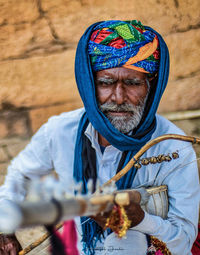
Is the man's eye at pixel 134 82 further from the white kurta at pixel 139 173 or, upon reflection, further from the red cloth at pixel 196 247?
the red cloth at pixel 196 247

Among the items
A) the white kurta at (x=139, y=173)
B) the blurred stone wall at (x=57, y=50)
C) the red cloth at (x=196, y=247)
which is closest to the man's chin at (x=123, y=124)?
the white kurta at (x=139, y=173)

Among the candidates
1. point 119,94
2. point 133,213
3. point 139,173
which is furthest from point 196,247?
point 119,94

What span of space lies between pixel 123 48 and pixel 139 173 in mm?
690

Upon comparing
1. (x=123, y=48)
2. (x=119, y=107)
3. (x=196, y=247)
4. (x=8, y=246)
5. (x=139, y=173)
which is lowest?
(x=196, y=247)

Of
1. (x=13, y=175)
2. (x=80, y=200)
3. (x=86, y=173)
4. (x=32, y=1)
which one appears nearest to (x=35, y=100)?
(x=32, y=1)

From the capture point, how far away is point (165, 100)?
9.28ft

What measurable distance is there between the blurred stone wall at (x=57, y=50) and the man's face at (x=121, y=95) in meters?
1.03

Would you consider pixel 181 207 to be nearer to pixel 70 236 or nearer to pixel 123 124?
pixel 123 124

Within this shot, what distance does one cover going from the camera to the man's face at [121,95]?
1.72m

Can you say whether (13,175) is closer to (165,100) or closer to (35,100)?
(35,100)

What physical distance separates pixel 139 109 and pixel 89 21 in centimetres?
117

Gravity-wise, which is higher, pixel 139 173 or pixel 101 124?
pixel 101 124

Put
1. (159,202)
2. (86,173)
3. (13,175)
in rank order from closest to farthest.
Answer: (159,202) < (86,173) < (13,175)

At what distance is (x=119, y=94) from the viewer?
1704 mm
